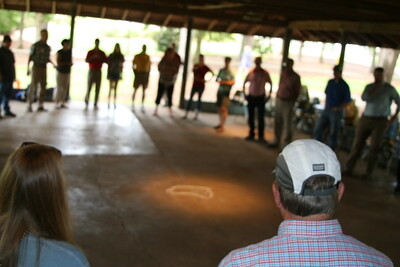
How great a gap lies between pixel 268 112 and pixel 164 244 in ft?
30.8

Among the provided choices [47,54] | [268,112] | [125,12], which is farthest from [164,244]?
[125,12]

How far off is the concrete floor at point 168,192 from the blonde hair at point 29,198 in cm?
261

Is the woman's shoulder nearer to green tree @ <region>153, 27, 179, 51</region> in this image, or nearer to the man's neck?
the man's neck

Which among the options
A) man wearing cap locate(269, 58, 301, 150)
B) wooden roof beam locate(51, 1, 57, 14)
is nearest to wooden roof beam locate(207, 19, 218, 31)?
wooden roof beam locate(51, 1, 57, 14)

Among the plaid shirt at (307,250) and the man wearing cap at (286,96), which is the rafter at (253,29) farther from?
the plaid shirt at (307,250)

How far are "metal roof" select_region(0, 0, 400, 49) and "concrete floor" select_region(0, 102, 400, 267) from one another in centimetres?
290

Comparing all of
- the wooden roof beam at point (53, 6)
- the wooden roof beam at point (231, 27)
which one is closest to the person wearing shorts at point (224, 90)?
the wooden roof beam at point (231, 27)

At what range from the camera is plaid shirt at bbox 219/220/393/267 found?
1.64 m

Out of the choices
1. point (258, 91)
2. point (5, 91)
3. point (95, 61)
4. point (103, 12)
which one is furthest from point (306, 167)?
point (103, 12)

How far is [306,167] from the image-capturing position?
5.56 feet

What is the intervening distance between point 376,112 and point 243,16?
6947mm

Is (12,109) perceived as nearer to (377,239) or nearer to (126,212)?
(126,212)

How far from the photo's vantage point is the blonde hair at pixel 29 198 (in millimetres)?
1754

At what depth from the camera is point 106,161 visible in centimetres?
769
